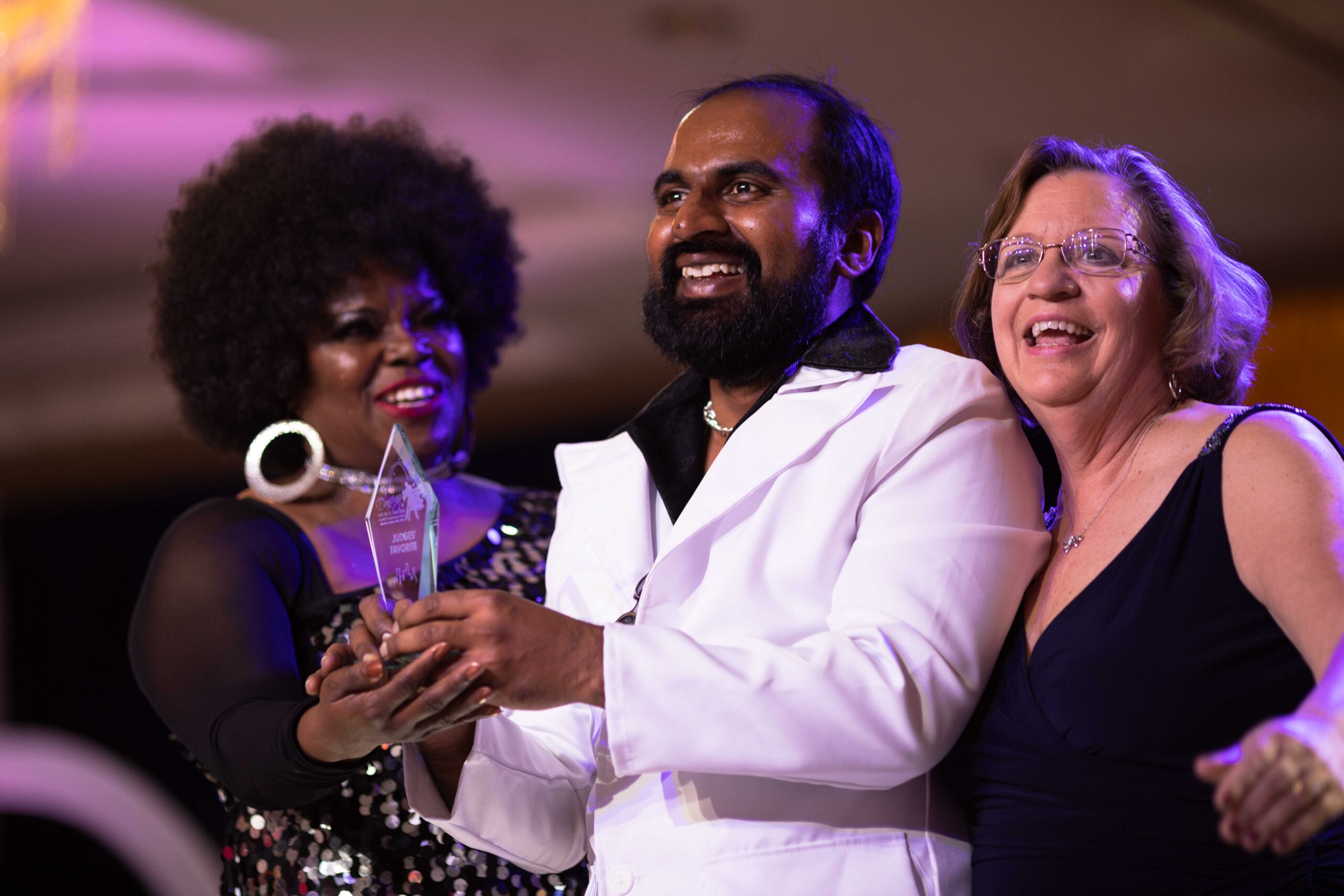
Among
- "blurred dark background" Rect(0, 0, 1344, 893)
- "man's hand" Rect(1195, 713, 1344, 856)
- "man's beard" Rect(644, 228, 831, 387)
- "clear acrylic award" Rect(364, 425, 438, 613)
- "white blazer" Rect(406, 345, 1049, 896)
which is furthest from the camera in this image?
"blurred dark background" Rect(0, 0, 1344, 893)

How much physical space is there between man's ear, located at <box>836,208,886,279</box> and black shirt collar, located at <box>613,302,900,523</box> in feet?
0.21

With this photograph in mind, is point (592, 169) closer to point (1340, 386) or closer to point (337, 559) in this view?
point (1340, 386)

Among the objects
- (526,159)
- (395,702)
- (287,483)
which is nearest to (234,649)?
(287,483)

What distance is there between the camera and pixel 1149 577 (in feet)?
5.12

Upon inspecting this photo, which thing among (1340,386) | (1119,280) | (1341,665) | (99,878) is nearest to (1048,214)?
(1119,280)

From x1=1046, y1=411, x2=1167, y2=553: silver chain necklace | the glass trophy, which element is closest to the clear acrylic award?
the glass trophy

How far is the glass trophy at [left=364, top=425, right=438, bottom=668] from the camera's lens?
1.68 meters

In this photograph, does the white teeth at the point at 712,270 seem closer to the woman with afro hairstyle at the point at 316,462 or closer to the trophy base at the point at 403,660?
the woman with afro hairstyle at the point at 316,462

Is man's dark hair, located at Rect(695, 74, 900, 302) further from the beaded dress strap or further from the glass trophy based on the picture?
the glass trophy

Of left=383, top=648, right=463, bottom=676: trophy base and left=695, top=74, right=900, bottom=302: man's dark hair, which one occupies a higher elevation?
left=695, top=74, right=900, bottom=302: man's dark hair

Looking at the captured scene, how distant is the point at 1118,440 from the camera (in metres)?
1.79

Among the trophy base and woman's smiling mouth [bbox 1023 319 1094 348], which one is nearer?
the trophy base

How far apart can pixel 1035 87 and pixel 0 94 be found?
3.94 meters

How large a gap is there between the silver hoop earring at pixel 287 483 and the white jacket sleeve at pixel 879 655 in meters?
1.07
